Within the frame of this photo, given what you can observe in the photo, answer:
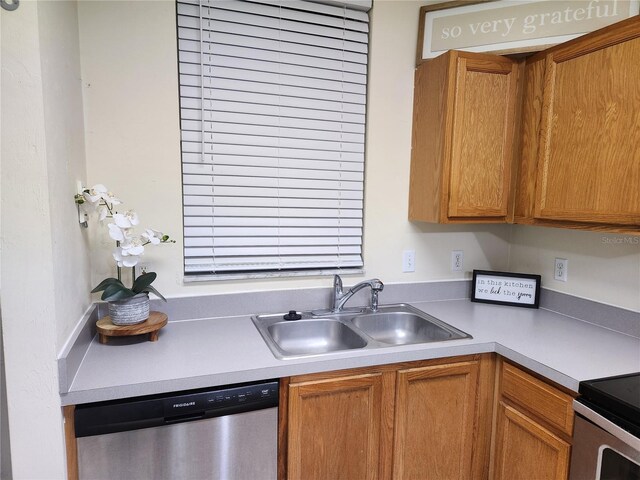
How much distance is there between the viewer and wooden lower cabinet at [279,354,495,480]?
1383 millimetres

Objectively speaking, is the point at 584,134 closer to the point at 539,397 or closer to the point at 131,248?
the point at 539,397

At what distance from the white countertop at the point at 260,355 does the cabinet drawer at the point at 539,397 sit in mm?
60

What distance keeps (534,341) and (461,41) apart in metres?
1.32

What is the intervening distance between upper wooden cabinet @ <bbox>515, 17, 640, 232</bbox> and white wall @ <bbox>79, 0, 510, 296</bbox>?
0.56 meters

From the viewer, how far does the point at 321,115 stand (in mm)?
1899

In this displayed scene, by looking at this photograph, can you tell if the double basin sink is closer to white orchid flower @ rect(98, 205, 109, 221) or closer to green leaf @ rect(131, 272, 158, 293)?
green leaf @ rect(131, 272, 158, 293)

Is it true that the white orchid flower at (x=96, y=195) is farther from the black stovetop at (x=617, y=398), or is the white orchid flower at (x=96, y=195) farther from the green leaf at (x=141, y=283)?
the black stovetop at (x=617, y=398)

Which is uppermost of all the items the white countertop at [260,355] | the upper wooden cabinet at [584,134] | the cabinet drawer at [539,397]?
the upper wooden cabinet at [584,134]

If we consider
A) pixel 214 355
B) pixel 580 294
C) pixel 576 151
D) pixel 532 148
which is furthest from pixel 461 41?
pixel 214 355

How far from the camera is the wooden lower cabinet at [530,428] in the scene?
4.33 feet

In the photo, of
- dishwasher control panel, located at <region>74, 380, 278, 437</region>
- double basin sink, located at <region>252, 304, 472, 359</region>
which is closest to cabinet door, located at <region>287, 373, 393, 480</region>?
dishwasher control panel, located at <region>74, 380, 278, 437</region>

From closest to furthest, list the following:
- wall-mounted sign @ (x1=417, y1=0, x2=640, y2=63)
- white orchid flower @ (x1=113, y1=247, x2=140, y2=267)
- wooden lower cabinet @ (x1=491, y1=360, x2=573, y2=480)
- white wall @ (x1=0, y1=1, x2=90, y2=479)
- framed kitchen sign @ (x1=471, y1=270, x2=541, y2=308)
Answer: white wall @ (x1=0, y1=1, x2=90, y2=479)
wooden lower cabinet @ (x1=491, y1=360, x2=573, y2=480)
white orchid flower @ (x1=113, y1=247, x2=140, y2=267)
wall-mounted sign @ (x1=417, y1=0, x2=640, y2=63)
framed kitchen sign @ (x1=471, y1=270, x2=541, y2=308)

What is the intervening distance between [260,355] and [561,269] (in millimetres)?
1506

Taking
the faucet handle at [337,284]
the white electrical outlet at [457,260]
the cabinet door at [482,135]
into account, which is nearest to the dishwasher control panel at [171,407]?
the faucet handle at [337,284]
